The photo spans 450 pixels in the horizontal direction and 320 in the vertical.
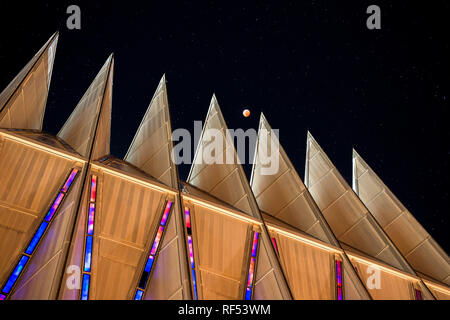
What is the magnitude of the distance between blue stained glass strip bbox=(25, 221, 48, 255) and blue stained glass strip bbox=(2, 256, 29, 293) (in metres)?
0.19

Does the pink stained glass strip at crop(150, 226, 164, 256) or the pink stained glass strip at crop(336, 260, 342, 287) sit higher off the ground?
the pink stained glass strip at crop(150, 226, 164, 256)

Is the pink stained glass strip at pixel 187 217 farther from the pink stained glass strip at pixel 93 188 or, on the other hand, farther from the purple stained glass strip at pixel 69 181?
the purple stained glass strip at pixel 69 181

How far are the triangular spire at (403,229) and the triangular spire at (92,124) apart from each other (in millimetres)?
12359

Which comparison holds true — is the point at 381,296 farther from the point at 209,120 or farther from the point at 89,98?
the point at 89,98

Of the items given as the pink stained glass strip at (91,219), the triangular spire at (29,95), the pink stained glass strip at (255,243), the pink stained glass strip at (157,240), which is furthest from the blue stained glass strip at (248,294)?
the triangular spire at (29,95)

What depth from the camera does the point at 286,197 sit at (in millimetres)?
14195

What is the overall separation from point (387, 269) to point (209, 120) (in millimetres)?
9330

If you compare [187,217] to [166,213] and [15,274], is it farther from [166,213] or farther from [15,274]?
[15,274]

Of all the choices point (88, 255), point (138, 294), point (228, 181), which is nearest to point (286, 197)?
point (228, 181)

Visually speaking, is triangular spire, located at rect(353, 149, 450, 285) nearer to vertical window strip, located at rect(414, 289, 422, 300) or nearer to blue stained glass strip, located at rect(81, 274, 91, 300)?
vertical window strip, located at rect(414, 289, 422, 300)

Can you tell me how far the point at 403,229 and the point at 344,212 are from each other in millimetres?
3070

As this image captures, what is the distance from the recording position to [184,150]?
15.8 meters

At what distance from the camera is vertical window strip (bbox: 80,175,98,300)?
7266 millimetres

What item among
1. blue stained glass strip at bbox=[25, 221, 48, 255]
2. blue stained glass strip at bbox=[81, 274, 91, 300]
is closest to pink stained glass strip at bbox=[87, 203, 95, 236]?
blue stained glass strip at bbox=[25, 221, 48, 255]
